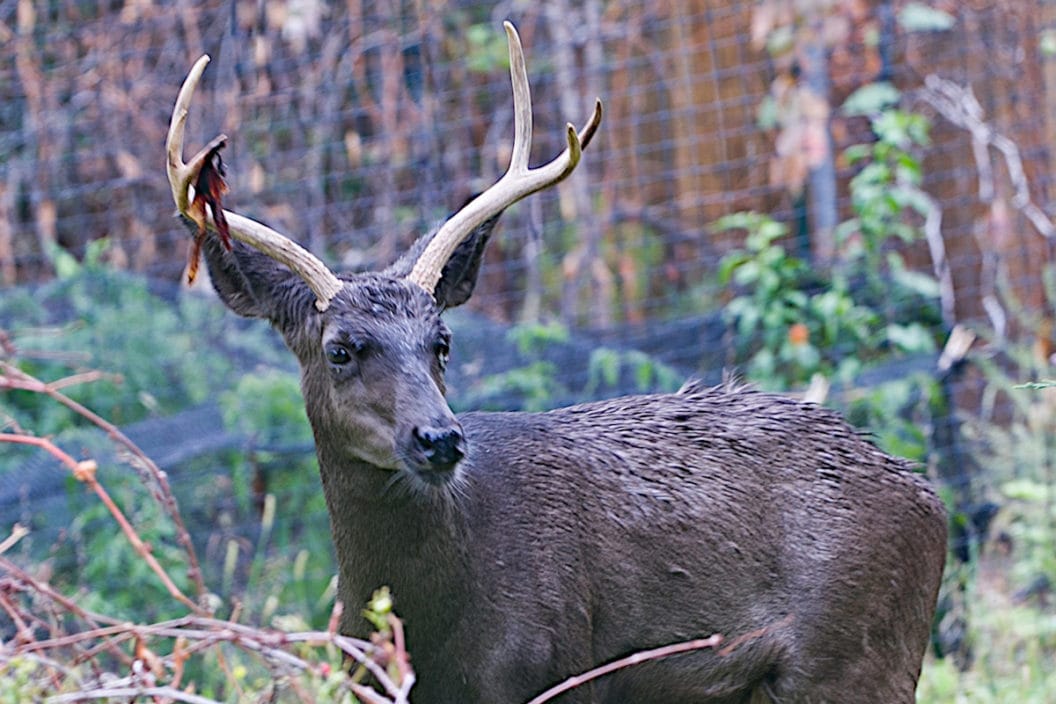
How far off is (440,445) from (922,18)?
471 cm

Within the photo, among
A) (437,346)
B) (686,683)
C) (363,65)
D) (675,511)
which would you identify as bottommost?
(686,683)

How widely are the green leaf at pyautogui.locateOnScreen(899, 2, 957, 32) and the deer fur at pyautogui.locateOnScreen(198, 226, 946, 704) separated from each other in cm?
341

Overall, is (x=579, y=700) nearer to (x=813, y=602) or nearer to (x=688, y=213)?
(x=813, y=602)

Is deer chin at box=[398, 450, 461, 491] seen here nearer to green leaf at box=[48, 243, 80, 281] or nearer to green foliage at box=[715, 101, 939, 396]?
green foliage at box=[715, 101, 939, 396]

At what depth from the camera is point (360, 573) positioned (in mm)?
4309

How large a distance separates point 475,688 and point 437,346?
37.2 inches

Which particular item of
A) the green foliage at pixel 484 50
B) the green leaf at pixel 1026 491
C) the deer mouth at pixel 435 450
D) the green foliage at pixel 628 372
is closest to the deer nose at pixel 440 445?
the deer mouth at pixel 435 450

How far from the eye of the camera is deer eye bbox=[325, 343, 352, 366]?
4219mm

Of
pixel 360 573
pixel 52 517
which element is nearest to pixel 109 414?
pixel 52 517

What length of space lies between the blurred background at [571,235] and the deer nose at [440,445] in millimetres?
2633

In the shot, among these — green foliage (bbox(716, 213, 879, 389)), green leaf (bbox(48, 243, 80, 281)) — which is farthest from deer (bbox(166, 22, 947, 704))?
green leaf (bbox(48, 243, 80, 281))

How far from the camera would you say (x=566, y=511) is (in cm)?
446

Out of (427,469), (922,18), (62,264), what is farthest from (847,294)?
(62,264)

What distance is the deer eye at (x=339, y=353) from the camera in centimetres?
422
